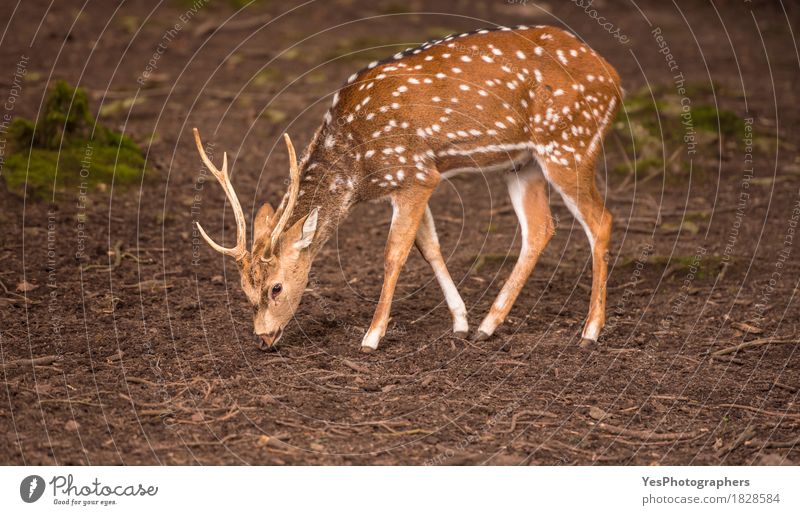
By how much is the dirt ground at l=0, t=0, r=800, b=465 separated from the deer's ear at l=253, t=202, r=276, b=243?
807 mm

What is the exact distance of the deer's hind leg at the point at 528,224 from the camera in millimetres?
6941

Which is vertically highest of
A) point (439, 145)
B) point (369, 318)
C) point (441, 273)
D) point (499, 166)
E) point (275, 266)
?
point (439, 145)

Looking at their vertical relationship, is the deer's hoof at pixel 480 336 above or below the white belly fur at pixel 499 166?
below

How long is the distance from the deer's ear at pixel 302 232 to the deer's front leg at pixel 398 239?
548 millimetres

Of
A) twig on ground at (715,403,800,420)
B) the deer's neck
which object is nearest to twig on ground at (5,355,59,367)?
the deer's neck

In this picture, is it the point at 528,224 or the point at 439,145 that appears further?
the point at 528,224

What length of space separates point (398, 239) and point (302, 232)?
2.20ft

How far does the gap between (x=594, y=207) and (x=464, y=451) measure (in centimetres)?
226

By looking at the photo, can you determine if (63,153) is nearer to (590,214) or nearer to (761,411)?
(590,214)

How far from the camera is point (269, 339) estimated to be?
6477 mm

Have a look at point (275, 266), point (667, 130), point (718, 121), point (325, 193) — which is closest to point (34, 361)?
point (275, 266)

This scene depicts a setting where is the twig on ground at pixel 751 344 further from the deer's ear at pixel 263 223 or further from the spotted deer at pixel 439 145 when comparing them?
the deer's ear at pixel 263 223

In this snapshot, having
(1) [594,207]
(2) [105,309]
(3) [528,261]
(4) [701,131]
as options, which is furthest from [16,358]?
(4) [701,131]

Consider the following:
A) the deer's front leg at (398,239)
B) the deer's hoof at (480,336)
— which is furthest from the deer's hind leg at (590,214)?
the deer's front leg at (398,239)
